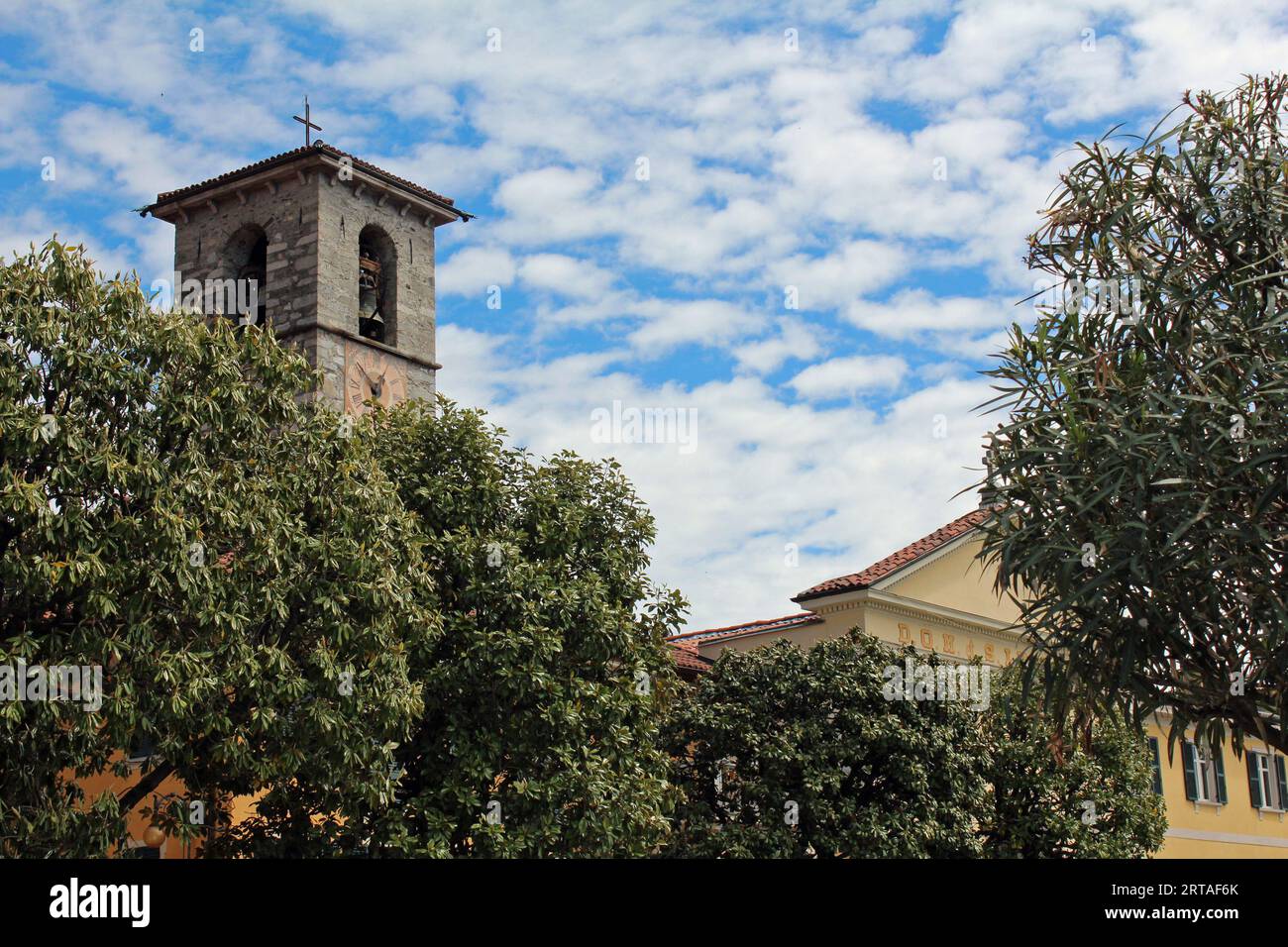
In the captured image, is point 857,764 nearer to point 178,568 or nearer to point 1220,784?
point 178,568

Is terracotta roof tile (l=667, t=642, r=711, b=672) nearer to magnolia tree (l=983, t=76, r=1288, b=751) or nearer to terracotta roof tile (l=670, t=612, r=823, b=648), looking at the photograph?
terracotta roof tile (l=670, t=612, r=823, b=648)

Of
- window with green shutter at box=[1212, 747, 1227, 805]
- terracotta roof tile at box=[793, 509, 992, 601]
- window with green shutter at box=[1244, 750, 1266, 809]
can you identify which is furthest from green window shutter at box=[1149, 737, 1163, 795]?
terracotta roof tile at box=[793, 509, 992, 601]

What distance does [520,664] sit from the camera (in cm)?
2181

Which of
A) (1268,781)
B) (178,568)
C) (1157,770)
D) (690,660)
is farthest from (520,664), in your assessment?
(1268,781)

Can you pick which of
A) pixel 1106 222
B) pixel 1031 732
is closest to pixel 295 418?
pixel 1106 222

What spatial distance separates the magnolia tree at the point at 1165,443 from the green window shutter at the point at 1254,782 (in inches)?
1218

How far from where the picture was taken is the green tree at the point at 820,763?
2567 centimetres

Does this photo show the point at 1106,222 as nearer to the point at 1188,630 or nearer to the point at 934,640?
the point at 1188,630

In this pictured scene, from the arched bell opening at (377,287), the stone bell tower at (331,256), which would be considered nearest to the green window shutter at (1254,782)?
the stone bell tower at (331,256)

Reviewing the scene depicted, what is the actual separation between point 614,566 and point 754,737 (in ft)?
14.8

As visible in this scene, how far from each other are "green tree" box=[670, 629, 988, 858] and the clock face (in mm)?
13527
